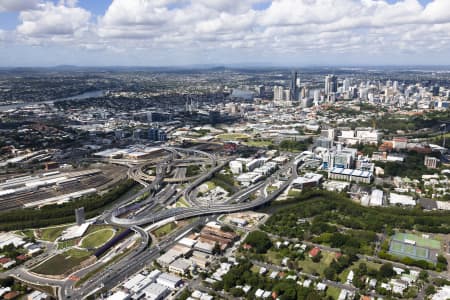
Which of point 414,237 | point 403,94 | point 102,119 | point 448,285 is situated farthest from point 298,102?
point 448,285

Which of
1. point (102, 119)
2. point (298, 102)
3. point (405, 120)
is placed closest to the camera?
point (405, 120)

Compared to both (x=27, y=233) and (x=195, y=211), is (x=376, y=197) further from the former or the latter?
(x=27, y=233)

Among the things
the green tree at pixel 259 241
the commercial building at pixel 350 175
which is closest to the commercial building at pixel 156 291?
the green tree at pixel 259 241

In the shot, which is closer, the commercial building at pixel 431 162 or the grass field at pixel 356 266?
the grass field at pixel 356 266

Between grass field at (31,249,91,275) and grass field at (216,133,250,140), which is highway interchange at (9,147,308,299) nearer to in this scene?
grass field at (31,249,91,275)

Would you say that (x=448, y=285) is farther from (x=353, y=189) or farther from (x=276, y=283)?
(x=353, y=189)

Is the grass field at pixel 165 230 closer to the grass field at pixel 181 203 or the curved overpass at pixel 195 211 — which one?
the curved overpass at pixel 195 211

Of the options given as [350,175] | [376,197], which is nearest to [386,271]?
[376,197]
